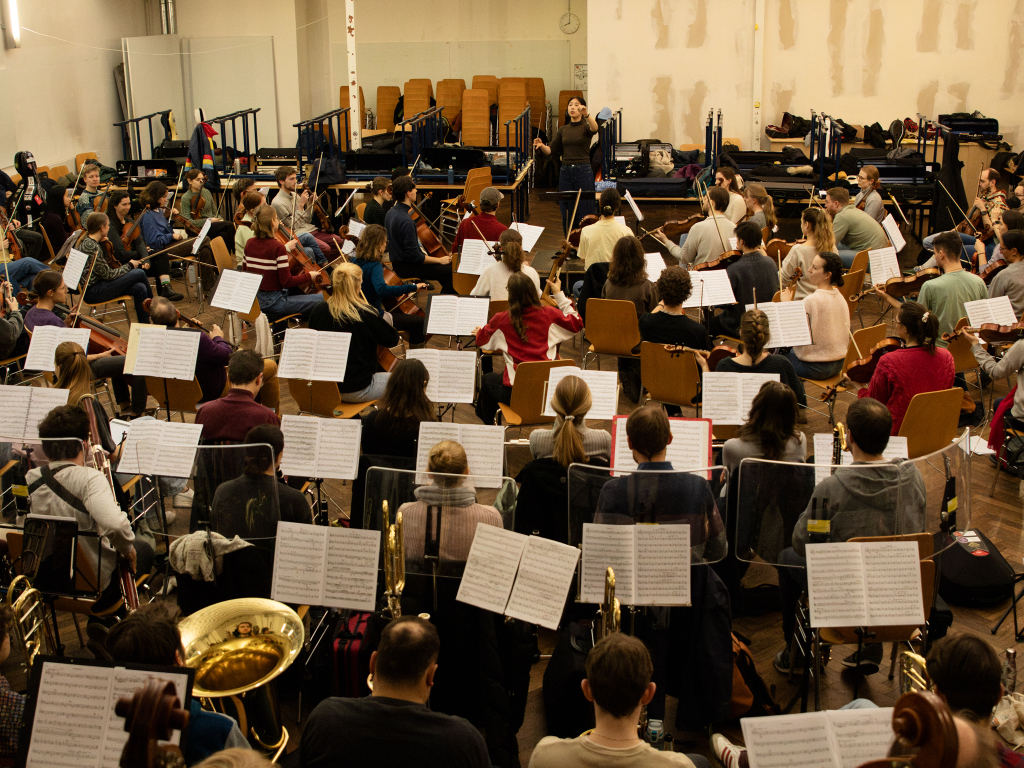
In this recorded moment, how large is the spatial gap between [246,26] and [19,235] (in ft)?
24.8

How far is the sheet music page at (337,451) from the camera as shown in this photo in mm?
3699

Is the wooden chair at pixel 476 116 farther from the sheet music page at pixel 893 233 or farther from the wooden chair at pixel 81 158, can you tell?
the sheet music page at pixel 893 233

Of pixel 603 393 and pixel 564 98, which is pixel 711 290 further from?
pixel 564 98

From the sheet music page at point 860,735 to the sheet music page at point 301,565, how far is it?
1661 mm

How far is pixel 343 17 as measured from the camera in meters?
15.2

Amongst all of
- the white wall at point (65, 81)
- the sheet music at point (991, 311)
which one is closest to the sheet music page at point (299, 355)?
the sheet music at point (991, 311)

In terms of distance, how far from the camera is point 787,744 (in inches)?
84.1

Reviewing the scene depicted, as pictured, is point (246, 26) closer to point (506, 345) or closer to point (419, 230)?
point (419, 230)

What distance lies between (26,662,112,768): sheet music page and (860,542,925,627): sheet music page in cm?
222

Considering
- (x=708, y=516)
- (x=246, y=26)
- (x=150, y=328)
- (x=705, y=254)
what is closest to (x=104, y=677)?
(x=708, y=516)

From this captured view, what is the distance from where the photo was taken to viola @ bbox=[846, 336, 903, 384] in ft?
16.0

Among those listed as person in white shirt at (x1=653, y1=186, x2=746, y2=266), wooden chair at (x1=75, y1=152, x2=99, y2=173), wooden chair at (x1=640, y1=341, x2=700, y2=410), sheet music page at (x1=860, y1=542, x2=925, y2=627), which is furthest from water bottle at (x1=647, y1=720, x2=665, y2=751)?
wooden chair at (x1=75, y1=152, x2=99, y2=173)

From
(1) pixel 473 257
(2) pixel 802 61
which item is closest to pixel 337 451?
(1) pixel 473 257

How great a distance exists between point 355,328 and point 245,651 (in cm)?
249
